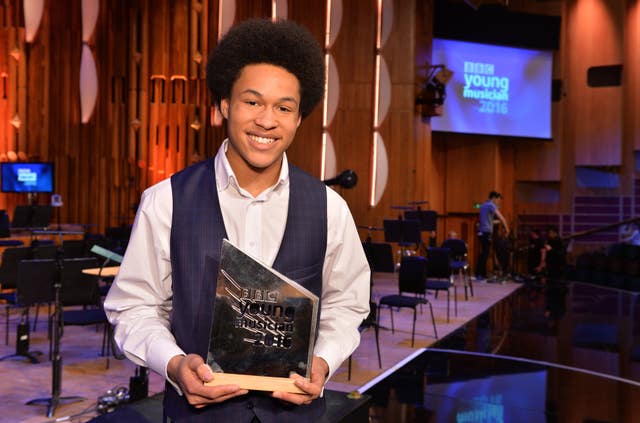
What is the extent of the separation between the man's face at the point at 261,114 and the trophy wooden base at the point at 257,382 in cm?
46

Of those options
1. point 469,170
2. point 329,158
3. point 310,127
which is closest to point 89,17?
point 310,127

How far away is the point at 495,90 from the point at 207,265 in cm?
1430

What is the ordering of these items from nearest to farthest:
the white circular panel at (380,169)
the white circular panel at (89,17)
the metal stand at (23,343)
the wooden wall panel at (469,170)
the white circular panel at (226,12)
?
the metal stand at (23,343)
the white circular panel at (226,12)
the white circular panel at (89,17)
the white circular panel at (380,169)
the wooden wall panel at (469,170)

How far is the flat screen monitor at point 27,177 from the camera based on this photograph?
36.5 ft

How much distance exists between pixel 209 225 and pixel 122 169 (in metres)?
12.1

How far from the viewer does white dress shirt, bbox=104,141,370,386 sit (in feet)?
4.86

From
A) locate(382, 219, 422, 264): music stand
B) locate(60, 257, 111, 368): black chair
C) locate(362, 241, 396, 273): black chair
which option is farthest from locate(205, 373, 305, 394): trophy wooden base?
locate(382, 219, 422, 264): music stand

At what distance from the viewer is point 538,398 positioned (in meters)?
4.98

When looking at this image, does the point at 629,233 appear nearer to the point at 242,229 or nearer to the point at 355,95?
the point at 355,95

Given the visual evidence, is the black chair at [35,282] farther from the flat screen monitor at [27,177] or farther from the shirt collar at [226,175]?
the flat screen monitor at [27,177]

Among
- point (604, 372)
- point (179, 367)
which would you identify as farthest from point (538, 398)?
point (179, 367)

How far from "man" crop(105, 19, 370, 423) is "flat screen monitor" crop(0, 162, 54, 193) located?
10606 mm

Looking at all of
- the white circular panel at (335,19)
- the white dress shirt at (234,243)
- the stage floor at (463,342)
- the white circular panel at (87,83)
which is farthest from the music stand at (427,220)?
the white dress shirt at (234,243)

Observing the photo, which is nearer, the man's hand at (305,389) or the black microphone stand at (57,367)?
the man's hand at (305,389)
